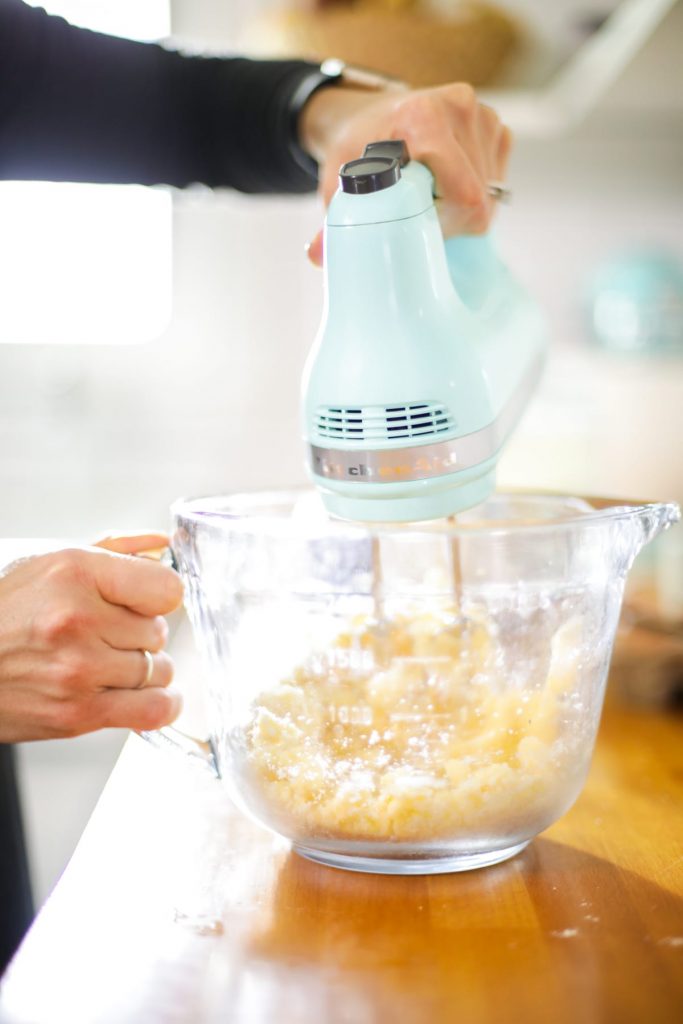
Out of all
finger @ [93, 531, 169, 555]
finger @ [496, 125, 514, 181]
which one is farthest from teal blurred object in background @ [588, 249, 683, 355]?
finger @ [93, 531, 169, 555]

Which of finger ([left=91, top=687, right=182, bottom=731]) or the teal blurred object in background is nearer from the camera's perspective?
finger ([left=91, top=687, right=182, bottom=731])

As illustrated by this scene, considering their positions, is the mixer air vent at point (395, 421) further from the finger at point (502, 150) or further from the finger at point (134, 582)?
the finger at point (502, 150)

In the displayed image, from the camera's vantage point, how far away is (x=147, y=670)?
65cm

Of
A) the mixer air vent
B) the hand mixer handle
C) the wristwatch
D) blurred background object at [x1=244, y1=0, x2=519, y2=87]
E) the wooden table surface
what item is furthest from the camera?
blurred background object at [x1=244, y1=0, x2=519, y2=87]

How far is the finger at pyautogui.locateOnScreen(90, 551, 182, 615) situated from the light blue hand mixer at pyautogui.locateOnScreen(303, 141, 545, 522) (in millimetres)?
109

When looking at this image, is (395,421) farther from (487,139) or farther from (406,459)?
(487,139)

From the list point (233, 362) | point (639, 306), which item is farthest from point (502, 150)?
point (233, 362)

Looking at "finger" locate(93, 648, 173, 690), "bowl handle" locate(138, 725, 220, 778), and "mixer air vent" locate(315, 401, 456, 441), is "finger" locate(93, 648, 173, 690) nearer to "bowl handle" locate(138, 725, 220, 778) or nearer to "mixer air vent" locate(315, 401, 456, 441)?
"bowl handle" locate(138, 725, 220, 778)

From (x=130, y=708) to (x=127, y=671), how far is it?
23mm

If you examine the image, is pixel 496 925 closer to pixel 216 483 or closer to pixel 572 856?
pixel 572 856

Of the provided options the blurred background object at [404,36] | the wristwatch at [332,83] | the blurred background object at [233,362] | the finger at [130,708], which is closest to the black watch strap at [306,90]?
Result: the wristwatch at [332,83]

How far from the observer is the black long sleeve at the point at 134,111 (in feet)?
3.34

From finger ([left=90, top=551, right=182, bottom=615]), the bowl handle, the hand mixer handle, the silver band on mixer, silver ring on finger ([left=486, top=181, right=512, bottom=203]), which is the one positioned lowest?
the bowl handle

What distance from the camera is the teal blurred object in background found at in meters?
2.12
